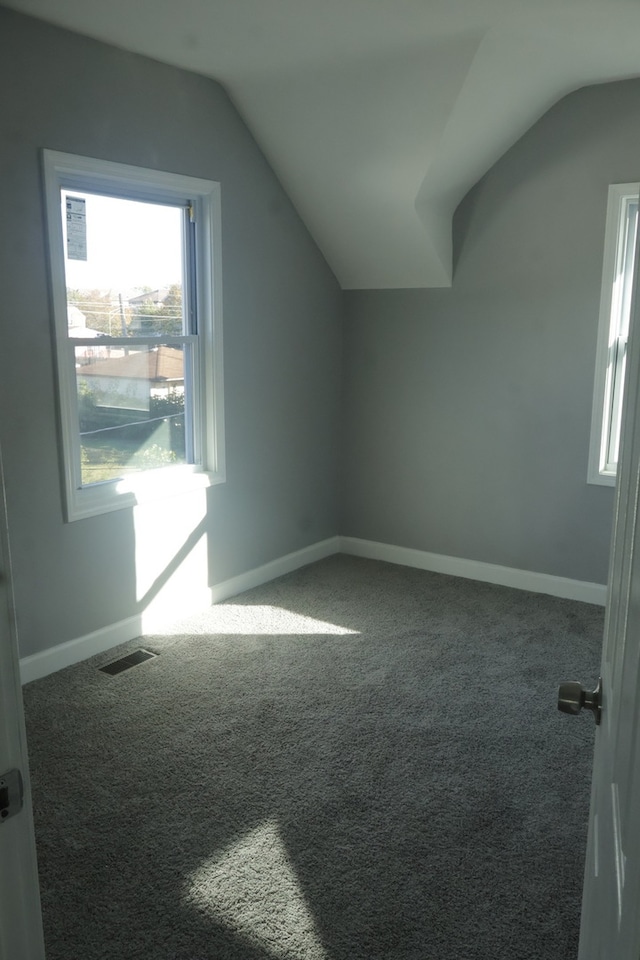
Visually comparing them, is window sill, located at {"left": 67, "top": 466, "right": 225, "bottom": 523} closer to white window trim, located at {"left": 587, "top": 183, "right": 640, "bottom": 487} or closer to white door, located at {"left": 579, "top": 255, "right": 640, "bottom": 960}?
white window trim, located at {"left": 587, "top": 183, "right": 640, "bottom": 487}

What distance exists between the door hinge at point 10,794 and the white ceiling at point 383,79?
9.15ft

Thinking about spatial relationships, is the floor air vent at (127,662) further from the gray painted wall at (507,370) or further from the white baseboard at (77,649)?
the gray painted wall at (507,370)

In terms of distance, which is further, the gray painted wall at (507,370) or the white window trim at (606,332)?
the gray painted wall at (507,370)

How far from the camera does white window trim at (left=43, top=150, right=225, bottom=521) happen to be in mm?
3279


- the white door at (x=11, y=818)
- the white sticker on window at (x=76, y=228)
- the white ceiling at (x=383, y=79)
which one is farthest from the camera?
the white sticker on window at (x=76, y=228)

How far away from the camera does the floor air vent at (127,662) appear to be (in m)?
3.55

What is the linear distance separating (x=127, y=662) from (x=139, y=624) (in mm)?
323

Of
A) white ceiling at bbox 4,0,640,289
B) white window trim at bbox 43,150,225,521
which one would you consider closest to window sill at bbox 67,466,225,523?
white window trim at bbox 43,150,225,521

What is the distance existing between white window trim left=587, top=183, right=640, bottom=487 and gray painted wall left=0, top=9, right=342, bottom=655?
164 centimetres

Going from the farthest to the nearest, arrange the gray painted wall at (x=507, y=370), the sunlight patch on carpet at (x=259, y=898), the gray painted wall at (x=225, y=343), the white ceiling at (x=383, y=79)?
the gray painted wall at (x=507, y=370), the gray painted wall at (x=225, y=343), the white ceiling at (x=383, y=79), the sunlight patch on carpet at (x=259, y=898)

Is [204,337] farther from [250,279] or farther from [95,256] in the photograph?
[95,256]

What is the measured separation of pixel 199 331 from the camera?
4.08m

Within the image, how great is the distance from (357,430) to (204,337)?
143cm

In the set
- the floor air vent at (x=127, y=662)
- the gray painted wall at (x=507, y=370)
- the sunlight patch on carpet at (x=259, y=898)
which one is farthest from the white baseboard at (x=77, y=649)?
the gray painted wall at (x=507, y=370)
